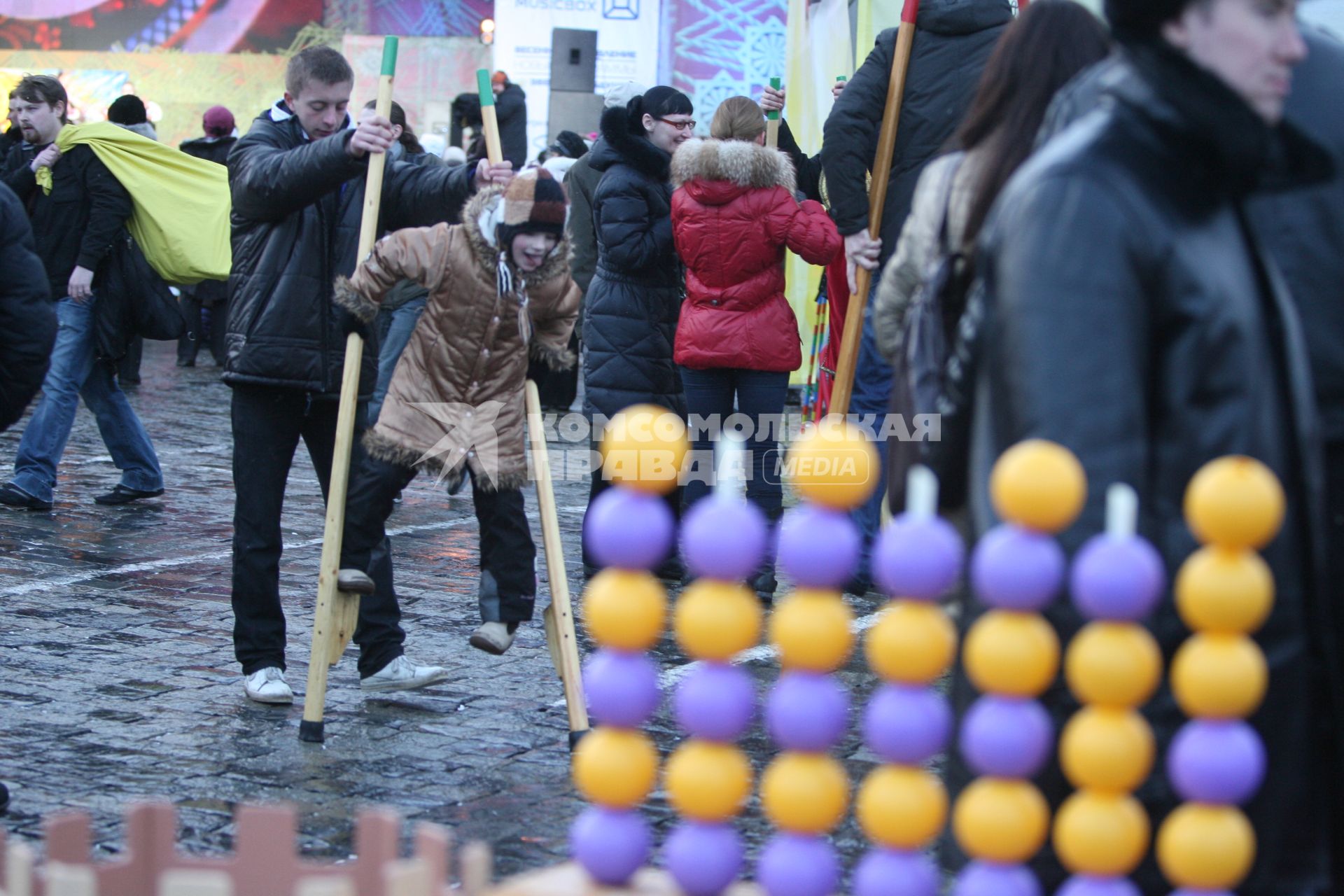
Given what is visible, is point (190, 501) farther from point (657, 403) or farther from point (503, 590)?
point (503, 590)

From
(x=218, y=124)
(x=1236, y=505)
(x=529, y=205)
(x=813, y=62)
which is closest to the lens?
(x=1236, y=505)

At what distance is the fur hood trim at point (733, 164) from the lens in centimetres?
709

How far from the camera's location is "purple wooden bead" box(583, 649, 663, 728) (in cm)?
213

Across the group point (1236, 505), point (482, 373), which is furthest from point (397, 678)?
point (1236, 505)

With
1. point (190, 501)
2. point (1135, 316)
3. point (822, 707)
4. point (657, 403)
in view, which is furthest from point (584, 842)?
point (190, 501)

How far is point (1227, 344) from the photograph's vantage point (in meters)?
2.13

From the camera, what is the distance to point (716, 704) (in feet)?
6.93

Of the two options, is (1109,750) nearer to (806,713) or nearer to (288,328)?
(806,713)

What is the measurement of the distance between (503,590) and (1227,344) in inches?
135

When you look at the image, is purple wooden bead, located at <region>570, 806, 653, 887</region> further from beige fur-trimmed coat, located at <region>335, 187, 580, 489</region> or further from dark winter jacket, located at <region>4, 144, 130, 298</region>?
dark winter jacket, located at <region>4, 144, 130, 298</region>

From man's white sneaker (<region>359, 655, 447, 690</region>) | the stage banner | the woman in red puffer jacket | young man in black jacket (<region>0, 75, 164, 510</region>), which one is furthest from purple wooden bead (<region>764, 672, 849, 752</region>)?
the stage banner

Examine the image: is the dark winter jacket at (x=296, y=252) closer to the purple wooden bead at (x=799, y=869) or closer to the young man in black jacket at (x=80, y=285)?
the purple wooden bead at (x=799, y=869)

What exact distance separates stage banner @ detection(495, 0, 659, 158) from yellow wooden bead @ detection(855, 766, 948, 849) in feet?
72.1

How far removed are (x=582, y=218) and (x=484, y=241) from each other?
570 centimetres
